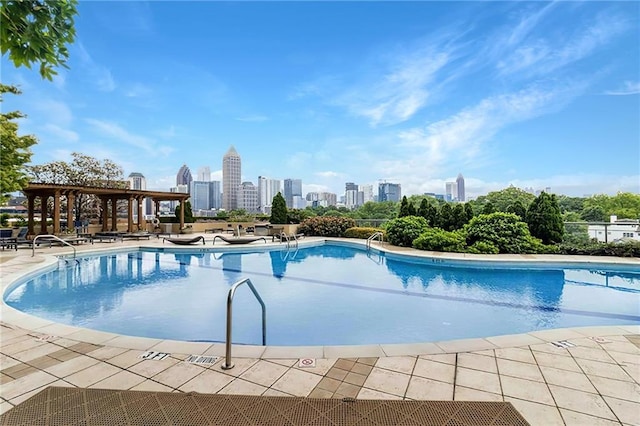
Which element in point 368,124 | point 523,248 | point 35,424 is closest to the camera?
point 35,424

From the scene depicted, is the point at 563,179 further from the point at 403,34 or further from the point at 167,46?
the point at 167,46

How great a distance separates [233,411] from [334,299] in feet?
14.7

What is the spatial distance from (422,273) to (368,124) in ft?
37.4

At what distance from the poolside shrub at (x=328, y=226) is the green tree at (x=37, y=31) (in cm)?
1589

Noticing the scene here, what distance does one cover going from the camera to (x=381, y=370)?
9.63ft

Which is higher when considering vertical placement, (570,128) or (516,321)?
(570,128)

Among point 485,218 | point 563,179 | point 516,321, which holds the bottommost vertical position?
point 516,321

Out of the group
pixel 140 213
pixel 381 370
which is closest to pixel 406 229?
pixel 381 370

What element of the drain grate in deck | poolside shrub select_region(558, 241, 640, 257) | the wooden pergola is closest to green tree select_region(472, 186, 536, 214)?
poolside shrub select_region(558, 241, 640, 257)

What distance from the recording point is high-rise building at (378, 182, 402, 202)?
5047 centimetres

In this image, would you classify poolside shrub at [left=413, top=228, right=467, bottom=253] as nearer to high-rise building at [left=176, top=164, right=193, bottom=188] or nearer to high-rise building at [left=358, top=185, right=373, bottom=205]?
high-rise building at [left=358, top=185, right=373, bottom=205]

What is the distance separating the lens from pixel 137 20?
35.4ft

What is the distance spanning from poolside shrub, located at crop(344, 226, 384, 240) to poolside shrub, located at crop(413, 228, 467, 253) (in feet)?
11.5

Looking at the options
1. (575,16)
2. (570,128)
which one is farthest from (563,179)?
(575,16)
